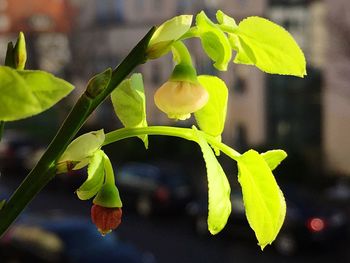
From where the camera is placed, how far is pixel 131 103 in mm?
562

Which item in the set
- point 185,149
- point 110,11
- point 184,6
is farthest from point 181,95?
point 110,11

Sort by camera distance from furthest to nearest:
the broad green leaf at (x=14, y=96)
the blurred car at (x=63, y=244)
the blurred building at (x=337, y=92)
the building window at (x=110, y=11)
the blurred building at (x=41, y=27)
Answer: the building window at (x=110, y=11), the blurred building at (x=41, y=27), the blurred building at (x=337, y=92), the blurred car at (x=63, y=244), the broad green leaf at (x=14, y=96)

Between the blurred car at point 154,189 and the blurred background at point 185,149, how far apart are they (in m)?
0.02

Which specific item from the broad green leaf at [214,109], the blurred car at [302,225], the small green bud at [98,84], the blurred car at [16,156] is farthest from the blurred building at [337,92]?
the small green bud at [98,84]

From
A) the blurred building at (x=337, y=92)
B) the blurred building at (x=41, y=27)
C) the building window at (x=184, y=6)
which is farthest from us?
the blurred building at (x=41, y=27)

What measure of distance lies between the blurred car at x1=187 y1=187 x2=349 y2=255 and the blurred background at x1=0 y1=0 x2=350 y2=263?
0.01 meters

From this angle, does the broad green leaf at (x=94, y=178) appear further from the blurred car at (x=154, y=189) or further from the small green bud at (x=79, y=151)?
the blurred car at (x=154, y=189)

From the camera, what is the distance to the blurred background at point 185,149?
7.28 m

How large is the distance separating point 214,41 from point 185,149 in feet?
37.3

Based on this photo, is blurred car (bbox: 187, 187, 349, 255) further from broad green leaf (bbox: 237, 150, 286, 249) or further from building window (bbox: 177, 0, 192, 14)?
broad green leaf (bbox: 237, 150, 286, 249)

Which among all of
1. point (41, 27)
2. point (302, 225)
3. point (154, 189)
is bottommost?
point (41, 27)

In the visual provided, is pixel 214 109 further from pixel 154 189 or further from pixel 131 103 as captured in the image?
pixel 154 189

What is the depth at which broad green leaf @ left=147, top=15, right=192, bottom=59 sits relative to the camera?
0.48 meters

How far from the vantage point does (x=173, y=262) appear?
288 inches
